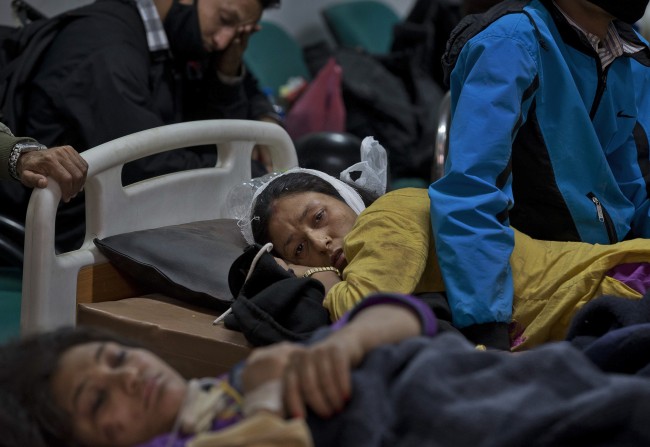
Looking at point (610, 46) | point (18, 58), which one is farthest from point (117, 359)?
point (18, 58)

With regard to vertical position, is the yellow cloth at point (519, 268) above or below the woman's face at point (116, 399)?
below

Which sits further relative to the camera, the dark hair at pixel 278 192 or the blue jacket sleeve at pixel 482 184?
the dark hair at pixel 278 192

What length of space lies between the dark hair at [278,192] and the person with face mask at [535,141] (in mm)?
427

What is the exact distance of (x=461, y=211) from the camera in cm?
200

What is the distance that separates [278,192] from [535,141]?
67 cm

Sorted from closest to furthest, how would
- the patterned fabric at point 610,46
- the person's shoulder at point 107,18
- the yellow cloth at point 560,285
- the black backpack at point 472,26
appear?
the yellow cloth at point 560,285 < the black backpack at point 472,26 < the patterned fabric at point 610,46 < the person's shoulder at point 107,18

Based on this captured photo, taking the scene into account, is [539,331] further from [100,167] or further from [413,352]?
[100,167]

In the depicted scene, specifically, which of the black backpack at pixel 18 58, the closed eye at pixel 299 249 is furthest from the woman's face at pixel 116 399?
the black backpack at pixel 18 58

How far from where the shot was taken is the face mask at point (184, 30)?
10.8 ft

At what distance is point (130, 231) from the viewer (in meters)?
2.58

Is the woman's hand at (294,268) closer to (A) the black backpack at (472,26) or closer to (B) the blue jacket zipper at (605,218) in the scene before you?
(A) the black backpack at (472,26)

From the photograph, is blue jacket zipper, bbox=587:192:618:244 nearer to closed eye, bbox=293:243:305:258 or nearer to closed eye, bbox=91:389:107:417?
closed eye, bbox=293:243:305:258

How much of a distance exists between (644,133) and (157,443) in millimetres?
1711

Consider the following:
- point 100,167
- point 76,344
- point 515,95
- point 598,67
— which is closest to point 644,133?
point 598,67
